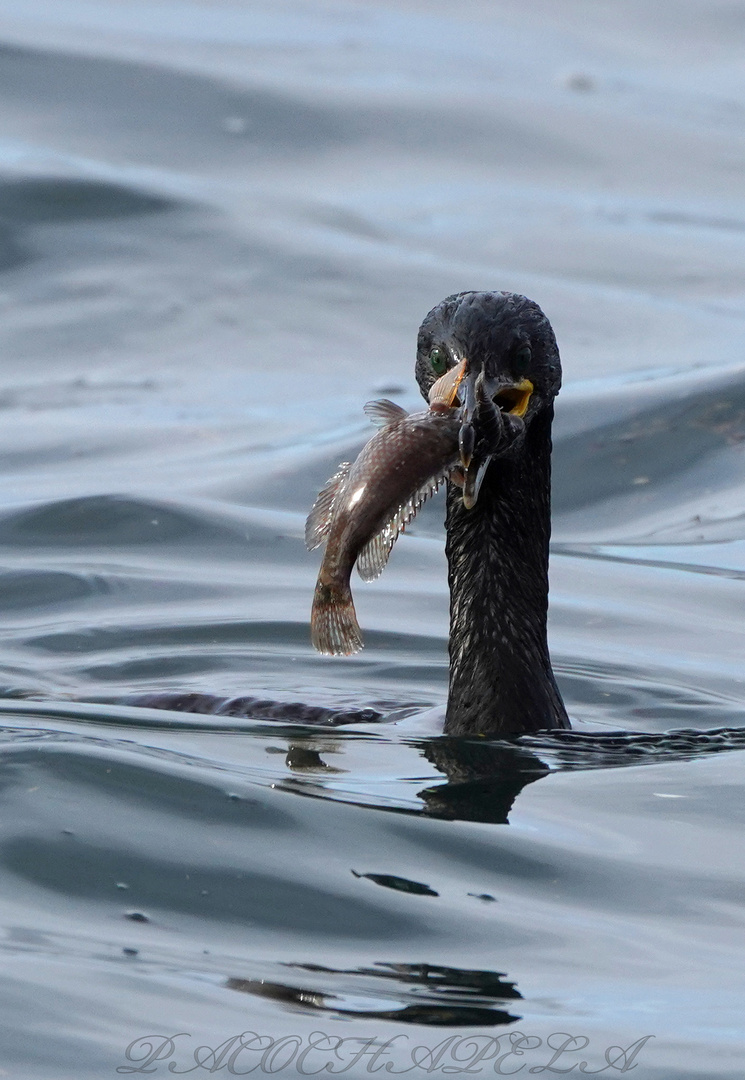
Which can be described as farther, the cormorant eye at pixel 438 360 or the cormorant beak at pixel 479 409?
the cormorant eye at pixel 438 360

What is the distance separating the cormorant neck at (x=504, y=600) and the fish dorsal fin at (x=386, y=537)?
699 mm

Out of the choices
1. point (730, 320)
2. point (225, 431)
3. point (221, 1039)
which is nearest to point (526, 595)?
point (221, 1039)

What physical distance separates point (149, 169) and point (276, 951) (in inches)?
489

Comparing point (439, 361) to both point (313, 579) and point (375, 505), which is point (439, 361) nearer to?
point (375, 505)

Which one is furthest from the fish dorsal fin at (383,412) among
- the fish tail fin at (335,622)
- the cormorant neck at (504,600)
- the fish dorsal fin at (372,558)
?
the cormorant neck at (504,600)

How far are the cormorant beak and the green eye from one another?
0.42 ft

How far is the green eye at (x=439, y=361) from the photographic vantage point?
5079mm

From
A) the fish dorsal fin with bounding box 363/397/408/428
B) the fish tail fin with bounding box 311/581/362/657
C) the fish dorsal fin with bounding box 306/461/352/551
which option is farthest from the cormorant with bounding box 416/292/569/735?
the fish tail fin with bounding box 311/581/362/657

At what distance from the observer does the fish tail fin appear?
4617mm

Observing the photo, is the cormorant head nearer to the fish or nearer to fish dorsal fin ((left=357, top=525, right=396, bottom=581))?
the fish

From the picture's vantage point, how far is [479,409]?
4871mm

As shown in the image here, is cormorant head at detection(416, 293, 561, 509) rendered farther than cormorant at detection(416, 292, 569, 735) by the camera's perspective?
No

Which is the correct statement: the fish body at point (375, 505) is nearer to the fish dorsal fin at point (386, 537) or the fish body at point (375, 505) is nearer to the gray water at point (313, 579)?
the fish dorsal fin at point (386, 537)

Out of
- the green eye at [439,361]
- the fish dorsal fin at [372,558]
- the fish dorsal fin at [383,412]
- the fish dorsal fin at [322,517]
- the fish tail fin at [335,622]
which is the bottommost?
the fish tail fin at [335,622]
